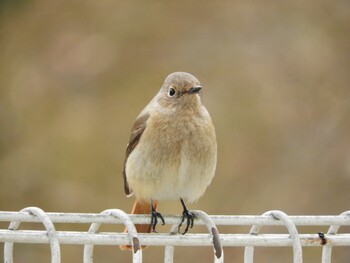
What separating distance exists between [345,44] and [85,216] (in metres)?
6.01

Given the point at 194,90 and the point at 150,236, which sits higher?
the point at 194,90

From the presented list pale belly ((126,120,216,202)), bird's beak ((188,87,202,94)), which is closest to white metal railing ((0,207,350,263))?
pale belly ((126,120,216,202))

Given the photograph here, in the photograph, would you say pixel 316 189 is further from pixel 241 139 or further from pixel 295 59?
pixel 295 59

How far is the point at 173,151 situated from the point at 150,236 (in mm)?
1161

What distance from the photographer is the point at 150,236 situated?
225 centimetres

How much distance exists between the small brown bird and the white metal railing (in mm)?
943

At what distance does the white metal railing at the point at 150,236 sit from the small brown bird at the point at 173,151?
943mm

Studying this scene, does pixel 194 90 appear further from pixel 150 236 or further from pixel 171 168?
pixel 150 236

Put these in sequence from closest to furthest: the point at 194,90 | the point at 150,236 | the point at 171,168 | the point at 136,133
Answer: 1. the point at 150,236
2. the point at 171,168
3. the point at 194,90
4. the point at 136,133

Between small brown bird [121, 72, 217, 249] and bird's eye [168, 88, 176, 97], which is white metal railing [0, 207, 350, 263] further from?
bird's eye [168, 88, 176, 97]

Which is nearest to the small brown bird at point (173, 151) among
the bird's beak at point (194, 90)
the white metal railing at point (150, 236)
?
the bird's beak at point (194, 90)

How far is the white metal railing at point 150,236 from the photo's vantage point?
2.13m

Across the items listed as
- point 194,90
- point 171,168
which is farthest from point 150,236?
point 194,90

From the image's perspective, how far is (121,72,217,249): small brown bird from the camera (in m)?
3.38
